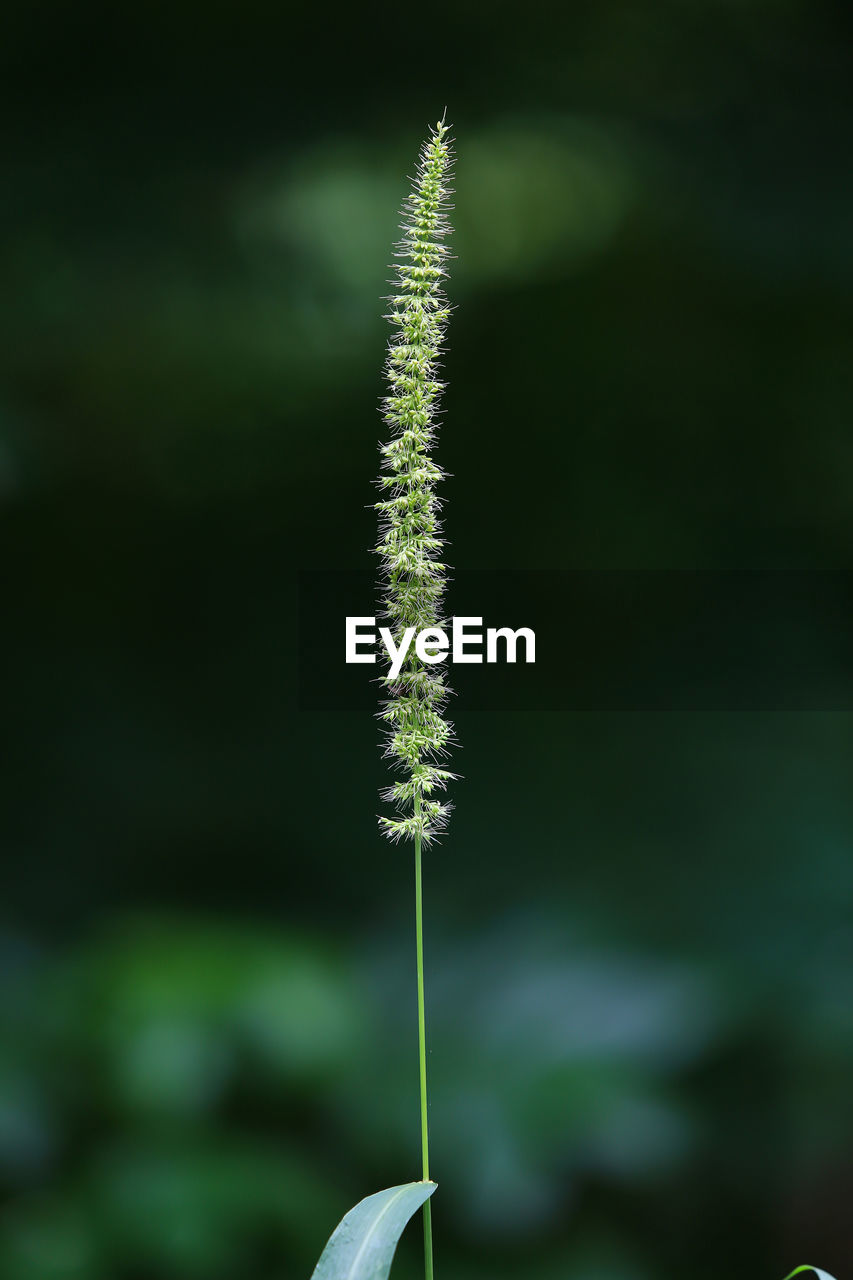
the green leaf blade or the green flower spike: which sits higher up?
the green flower spike

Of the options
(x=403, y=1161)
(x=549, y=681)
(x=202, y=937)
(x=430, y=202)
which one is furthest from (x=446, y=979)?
(x=430, y=202)

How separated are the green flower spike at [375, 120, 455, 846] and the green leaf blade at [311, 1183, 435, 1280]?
1.24 feet

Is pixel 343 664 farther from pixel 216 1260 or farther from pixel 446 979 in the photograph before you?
pixel 216 1260

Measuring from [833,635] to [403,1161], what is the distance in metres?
1.19

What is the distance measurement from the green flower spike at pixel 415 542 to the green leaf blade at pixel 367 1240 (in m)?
0.38

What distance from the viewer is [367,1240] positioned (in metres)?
1.03

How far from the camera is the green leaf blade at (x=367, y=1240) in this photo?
101cm

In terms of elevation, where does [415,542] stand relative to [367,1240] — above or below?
above

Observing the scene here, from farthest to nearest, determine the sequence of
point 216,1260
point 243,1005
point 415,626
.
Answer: point 243,1005, point 216,1260, point 415,626

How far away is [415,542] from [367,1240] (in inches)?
28.2

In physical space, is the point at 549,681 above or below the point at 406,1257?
above

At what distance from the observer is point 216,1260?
5.35 ft

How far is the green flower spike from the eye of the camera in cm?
106

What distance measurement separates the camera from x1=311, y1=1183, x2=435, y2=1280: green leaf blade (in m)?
1.01
